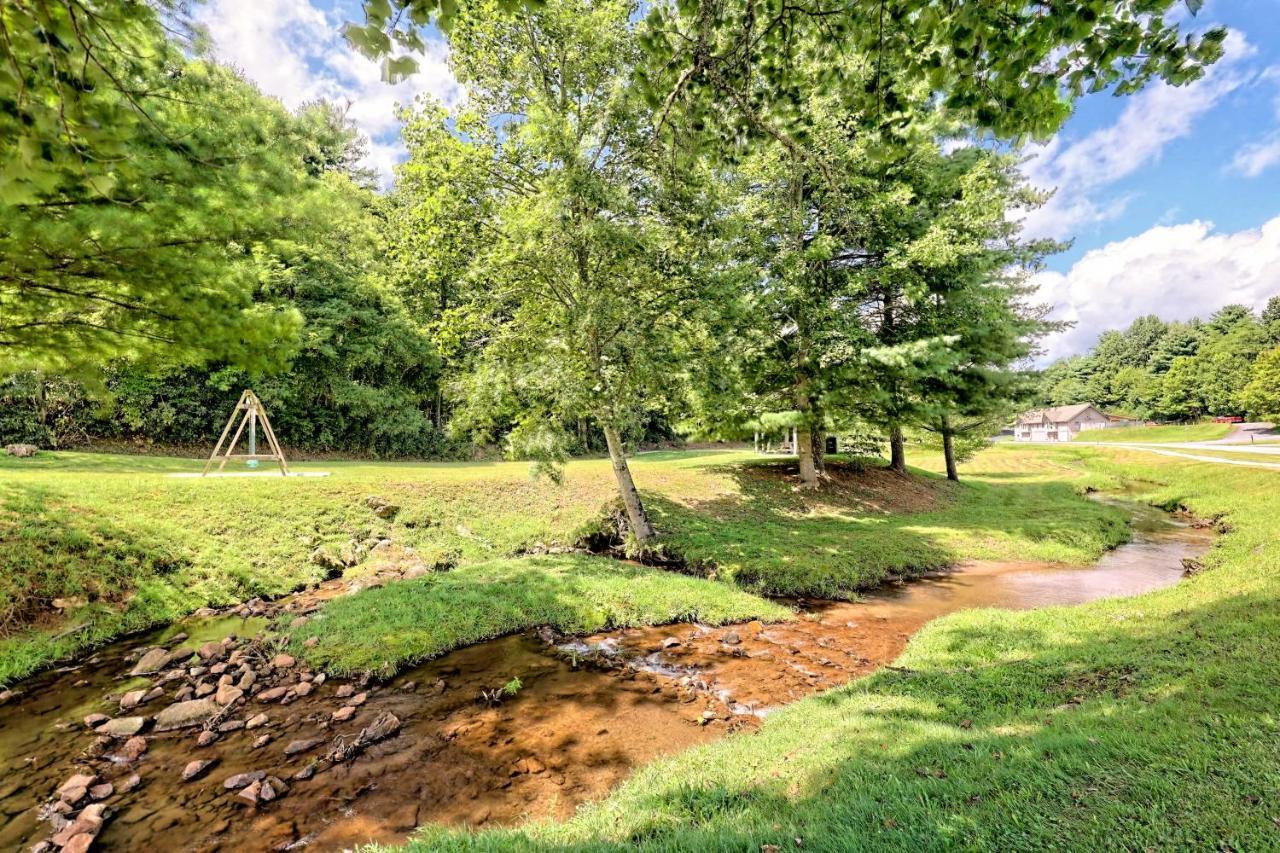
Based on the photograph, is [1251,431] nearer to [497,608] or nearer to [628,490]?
[628,490]

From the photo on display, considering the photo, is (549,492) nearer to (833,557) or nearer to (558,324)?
(558,324)

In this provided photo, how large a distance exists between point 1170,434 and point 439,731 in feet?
257

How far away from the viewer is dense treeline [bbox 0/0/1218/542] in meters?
3.75

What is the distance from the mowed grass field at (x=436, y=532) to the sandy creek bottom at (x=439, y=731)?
88 centimetres

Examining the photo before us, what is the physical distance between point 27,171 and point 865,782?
228 inches

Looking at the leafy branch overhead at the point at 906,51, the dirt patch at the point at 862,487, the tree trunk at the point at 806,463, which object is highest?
the leafy branch overhead at the point at 906,51

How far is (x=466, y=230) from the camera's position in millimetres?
11227

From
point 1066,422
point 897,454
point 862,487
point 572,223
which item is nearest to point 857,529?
point 862,487

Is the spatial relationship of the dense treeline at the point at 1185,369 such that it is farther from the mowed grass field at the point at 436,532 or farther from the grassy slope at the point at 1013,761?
the grassy slope at the point at 1013,761

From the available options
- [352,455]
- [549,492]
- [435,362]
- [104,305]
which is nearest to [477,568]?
[549,492]

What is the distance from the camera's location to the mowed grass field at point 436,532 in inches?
323

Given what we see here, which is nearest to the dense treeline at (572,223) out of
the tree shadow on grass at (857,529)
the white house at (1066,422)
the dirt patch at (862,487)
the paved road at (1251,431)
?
the dirt patch at (862,487)

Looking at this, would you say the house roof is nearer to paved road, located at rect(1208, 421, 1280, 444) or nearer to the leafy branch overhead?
paved road, located at rect(1208, 421, 1280, 444)

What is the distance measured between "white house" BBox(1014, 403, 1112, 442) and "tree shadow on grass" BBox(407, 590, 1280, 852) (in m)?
90.7
